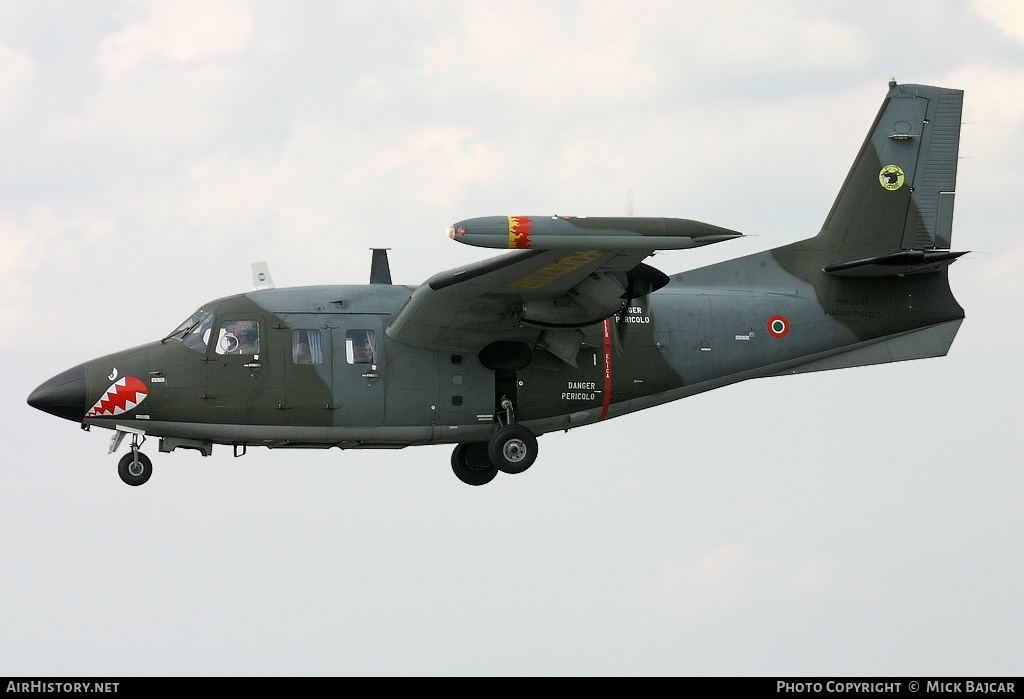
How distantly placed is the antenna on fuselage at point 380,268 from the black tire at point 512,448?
332 cm

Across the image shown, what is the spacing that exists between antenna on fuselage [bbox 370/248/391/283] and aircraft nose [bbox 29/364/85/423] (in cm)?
498

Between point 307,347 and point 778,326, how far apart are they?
25.7 feet

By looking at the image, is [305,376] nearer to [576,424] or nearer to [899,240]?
[576,424]

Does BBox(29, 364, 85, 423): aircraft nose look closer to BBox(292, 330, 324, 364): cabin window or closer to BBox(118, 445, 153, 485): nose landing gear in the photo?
BBox(118, 445, 153, 485): nose landing gear

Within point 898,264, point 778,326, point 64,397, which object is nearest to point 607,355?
point 778,326

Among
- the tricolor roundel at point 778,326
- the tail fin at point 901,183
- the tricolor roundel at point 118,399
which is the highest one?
the tail fin at point 901,183

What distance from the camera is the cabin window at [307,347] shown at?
89.2ft

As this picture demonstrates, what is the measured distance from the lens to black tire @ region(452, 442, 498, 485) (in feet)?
96.1

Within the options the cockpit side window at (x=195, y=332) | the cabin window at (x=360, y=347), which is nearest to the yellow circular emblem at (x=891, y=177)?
the cabin window at (x=360, y=347)

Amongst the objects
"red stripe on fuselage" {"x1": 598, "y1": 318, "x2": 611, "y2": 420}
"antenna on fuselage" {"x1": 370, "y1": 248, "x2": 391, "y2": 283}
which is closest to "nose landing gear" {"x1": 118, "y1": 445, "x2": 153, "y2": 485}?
"antenna on fuselage" {"x1": 370, "y1": 248, "x2": 391, "y2": 283}

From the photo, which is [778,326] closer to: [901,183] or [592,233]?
[901,183]

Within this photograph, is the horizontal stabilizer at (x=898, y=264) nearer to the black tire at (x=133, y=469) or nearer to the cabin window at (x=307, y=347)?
the cabin window at (x=307, y=347)

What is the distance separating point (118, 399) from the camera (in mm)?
26906

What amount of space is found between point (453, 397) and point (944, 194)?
9.38 m
